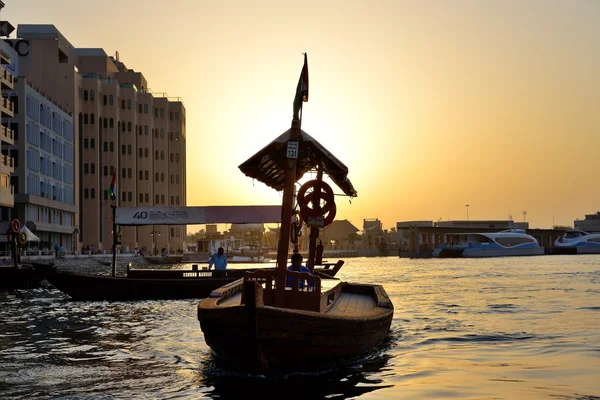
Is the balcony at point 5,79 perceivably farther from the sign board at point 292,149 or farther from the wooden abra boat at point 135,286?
the sign board at point 292,149

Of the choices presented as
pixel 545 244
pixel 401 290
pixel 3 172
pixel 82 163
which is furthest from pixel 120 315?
pixel 545 244

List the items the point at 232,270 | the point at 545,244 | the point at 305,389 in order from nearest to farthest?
the point at 305,389, the point at 232,270, the point at 545,244

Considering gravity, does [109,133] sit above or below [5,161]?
above

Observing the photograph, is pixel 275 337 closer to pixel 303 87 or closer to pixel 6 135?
pixel 303 87

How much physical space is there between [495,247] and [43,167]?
217 ft

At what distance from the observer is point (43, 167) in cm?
8369

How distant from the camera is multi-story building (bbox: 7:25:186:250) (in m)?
102

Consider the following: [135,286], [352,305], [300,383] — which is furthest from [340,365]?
[135,286]

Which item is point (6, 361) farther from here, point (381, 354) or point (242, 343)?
point (381, 354)

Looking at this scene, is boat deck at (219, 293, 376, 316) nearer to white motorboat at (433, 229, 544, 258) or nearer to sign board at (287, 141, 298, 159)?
sign board at (287, 141, 298, 159)

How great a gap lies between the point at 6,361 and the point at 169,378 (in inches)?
156

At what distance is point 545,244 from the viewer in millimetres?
161625

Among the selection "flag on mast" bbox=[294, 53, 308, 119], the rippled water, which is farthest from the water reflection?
"flag on mast" bbox=[294, 53, 308, 119]

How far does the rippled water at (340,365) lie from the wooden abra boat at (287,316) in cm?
37
